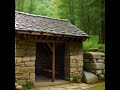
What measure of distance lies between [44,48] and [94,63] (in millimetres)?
3241

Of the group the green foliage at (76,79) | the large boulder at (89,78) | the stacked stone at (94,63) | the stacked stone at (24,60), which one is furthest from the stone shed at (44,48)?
the stacked stone at (94,63)

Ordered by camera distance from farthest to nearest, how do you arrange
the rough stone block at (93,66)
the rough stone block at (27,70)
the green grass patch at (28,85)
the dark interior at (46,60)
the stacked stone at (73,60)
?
the dark interior at (46,60)
the rough stone block at (93,66)
the stacked stone at (73,60)
the rough stone block at (27,70)
the green grass patch at (28,85)

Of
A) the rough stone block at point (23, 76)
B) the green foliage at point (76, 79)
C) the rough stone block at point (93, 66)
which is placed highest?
the rough stone block at point (93, 66)

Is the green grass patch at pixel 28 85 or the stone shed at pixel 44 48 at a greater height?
the stone shed at pixel 44 48

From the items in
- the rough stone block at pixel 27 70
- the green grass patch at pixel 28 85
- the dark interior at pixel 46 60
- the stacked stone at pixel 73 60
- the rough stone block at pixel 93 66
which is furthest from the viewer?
the dark interior at pixel 46 60

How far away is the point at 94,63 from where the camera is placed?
38.5 feet

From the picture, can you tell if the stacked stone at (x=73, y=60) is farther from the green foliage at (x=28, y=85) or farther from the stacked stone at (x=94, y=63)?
the green foliage at (x=28, y=85)

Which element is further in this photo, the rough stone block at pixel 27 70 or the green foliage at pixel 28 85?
the rough stone block at pixel 27 70

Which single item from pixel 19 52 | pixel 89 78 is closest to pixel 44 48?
pixel 89 78

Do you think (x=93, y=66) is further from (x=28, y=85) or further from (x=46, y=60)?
(x=28, y=85)

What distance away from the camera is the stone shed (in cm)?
915

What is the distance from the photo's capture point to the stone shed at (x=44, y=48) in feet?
30.0
